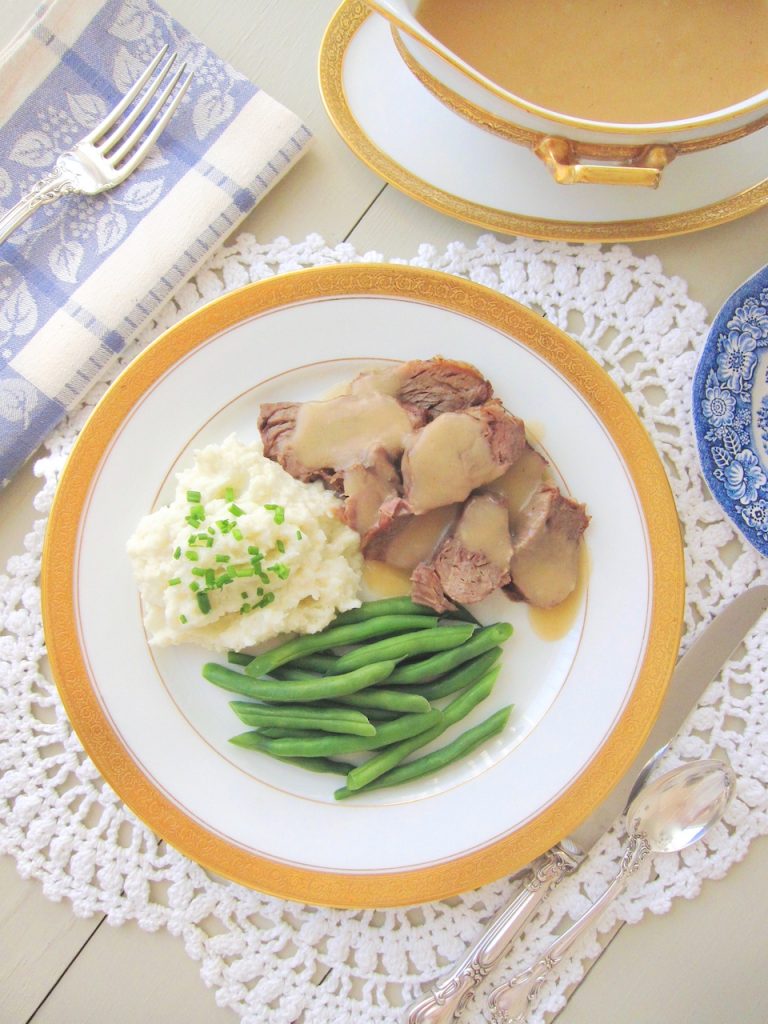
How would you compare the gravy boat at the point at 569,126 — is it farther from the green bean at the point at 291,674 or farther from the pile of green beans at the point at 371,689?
the green bean at the point at 291,674

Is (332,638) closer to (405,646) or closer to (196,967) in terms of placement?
(405,646)

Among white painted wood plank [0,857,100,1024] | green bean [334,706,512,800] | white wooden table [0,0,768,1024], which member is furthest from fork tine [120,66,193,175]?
white painted wood plank [0,857,100,1024]

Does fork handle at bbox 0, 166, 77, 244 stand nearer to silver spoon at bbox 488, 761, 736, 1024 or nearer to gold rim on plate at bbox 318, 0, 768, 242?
gold rim on plate at bbox 318, 0, 768, 242

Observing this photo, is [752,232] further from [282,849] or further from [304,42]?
[282,849]

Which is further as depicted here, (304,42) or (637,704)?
(304,42)

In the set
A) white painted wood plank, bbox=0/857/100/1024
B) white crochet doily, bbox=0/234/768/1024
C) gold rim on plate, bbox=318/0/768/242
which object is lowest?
white painted wood plank, bbox=0/857/100/1024

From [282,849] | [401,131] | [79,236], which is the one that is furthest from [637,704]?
[79,236]
